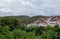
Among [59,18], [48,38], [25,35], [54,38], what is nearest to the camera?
[25,35]

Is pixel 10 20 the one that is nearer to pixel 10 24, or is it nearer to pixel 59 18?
pixel 10 24

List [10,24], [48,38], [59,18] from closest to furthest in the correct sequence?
1. [48,38]
2. [10,24]
3. [59,18]

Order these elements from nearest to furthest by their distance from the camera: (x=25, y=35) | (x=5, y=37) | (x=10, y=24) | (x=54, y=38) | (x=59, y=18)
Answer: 1. (x=5, y=37)
2. (x=25, y=35)
3. (x=54, y=38)
4. (x=10, y=24)
5. (x=59, y=18)

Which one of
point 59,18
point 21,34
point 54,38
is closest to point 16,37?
point 21,34

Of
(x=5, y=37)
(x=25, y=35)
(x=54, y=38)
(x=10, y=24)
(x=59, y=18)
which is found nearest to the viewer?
(x=5, y=37)

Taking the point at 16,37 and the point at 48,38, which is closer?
the point at 16,37

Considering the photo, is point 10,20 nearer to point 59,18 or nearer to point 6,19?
point 6,19

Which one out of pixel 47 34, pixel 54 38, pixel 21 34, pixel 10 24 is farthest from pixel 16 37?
pixel 10 24

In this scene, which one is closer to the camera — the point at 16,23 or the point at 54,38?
the point at 54,38
